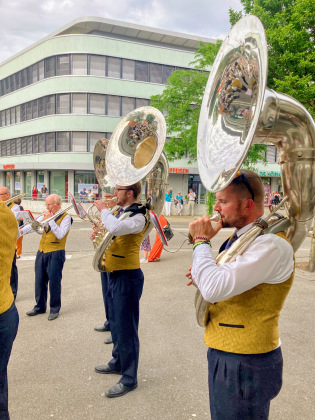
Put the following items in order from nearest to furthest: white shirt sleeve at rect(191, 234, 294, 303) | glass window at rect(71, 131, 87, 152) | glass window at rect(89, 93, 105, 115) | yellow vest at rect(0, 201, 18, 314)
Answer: white shirt sleeve at rect(191, 234, 294, 303) → yellow vest at rect(0, 201, 18, 314) → glass window at rect(89, 93, 105, 115) → glass window at rect(71, 131, 87, 152)

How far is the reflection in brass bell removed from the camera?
3.52 metres

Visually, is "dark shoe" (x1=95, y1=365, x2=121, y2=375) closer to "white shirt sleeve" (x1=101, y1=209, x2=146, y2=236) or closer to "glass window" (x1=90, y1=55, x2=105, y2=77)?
"white shirt sleeve" (x1=101, y1=209, x2=146, y2=236)

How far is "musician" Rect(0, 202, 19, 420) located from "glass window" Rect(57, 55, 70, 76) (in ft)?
87.6

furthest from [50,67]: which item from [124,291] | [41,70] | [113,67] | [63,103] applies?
[124,291]

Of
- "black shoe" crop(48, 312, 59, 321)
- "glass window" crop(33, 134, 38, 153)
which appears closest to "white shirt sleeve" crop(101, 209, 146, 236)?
"black shoe" crop(48, 312, 59, 321)

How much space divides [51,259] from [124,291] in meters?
2.05

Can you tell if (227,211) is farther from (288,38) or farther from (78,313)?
(288,38)

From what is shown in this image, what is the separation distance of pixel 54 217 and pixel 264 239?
12.0ft

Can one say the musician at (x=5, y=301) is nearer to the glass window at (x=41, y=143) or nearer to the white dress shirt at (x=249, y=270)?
the white dress shirt at (x=249, y=270)

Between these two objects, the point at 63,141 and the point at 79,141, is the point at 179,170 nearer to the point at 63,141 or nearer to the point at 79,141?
the point at 79,141

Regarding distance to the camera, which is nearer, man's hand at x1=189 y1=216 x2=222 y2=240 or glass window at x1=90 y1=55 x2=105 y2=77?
man's hand at x1=189 y1=216 x2=222 y2=240

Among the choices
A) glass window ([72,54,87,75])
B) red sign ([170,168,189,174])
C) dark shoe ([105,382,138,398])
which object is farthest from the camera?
red sign ([170,168,189,174])

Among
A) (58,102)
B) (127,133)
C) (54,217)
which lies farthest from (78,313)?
(58,102)

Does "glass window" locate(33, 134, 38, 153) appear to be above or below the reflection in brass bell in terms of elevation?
above
